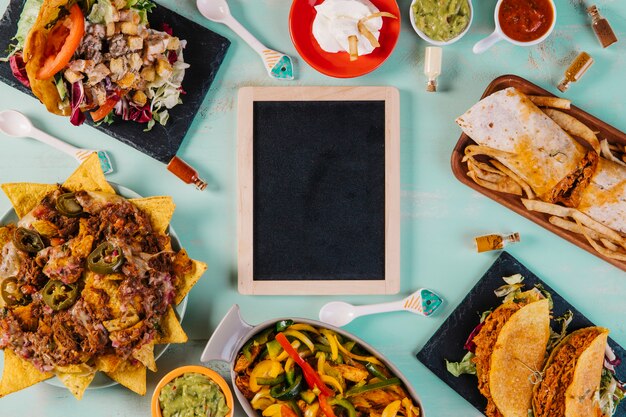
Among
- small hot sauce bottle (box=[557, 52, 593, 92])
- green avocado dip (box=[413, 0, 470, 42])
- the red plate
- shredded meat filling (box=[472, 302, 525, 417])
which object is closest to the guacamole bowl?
shredded meat filling (box=[472, 302, 525, 417])

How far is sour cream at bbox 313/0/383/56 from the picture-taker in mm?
2410

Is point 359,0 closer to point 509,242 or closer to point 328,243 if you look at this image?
point 328,243

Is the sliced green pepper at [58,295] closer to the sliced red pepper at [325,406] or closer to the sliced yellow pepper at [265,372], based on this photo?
the sliced yellow pepper at [265,372]

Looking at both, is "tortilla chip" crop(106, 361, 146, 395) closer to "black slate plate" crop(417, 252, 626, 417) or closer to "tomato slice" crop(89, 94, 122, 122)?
"tomato slice" crop(89, 94, 122, 122)

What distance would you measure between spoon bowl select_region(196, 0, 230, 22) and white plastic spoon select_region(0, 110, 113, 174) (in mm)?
713

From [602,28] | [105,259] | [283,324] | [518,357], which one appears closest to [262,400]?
[283,324]

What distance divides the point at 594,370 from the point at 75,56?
2.27 metres

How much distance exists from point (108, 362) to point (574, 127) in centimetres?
203

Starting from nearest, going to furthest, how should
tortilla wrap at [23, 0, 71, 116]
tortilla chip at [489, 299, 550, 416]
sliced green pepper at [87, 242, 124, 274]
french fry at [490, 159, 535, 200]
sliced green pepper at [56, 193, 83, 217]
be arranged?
tortilla wrap at [23, 0, 71, 116], sliced green pepper at [87, 242, 124, 274], sliced green pepper at [56, 193, 83, 217], tortilla chip at [489, 299, 550, 416], french fry at [490, 159, 535, 200]

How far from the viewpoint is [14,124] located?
2572 mm

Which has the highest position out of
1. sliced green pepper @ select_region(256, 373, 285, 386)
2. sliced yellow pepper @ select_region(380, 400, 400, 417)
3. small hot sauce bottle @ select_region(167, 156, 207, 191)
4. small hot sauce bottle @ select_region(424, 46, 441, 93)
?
small hot sauce bottle @ select_region(424, 46, 441, 93)

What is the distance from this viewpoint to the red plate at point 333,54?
2506mm

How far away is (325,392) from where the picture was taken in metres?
2.33

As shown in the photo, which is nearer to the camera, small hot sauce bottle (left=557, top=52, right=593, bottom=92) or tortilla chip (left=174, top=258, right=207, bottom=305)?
tortilla chip (left=174, top=258, right=207, bottom=305)
